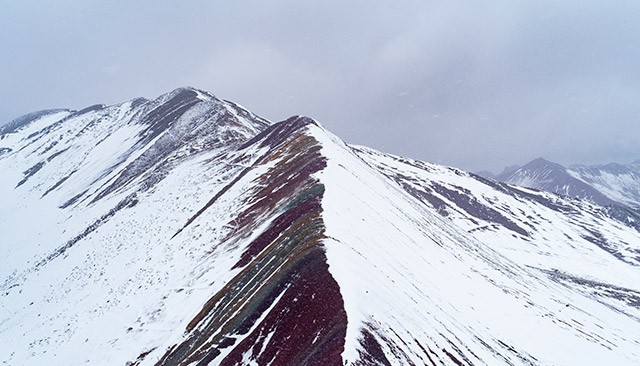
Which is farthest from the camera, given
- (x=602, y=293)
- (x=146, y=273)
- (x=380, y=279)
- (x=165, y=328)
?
(x=602, y=293)

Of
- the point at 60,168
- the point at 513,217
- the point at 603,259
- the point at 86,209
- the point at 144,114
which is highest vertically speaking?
the point at 144,114

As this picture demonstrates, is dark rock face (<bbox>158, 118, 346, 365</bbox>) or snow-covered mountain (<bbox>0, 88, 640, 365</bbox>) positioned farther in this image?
snow-covered mountain (<bbox>0, 88, 640, 365</bbox>)

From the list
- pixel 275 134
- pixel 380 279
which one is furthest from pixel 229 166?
pixel 380 279

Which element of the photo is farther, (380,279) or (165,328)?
(165,328)

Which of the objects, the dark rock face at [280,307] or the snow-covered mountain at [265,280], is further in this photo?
the snow-covered mountain at [265,280]

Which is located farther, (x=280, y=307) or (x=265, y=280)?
(x=265, y=280)

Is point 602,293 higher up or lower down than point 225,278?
lower down

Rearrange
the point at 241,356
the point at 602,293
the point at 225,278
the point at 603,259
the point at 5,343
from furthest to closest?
the point at 603,259
the point at 602,293
the point at 5,343
the point at 225,278
the point at 241,356

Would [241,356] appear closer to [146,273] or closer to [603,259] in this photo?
[146,273]
